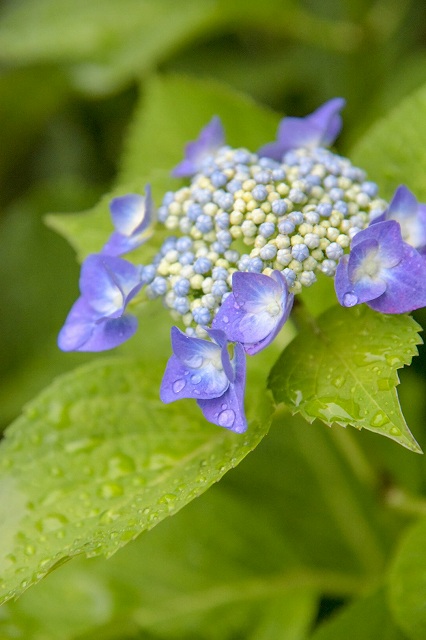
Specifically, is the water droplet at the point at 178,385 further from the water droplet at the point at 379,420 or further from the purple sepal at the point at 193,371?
the water droplet at the point at 379,420

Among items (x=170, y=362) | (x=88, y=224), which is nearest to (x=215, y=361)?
(x=170, y=362)

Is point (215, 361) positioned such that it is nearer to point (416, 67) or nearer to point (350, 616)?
point (350, 616)

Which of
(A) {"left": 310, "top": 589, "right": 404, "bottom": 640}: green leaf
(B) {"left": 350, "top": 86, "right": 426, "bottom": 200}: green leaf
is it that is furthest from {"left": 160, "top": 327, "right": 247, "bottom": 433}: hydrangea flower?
(A) {"left": 310, "top": 589, "right": 404, "bottom": 640}: green leaf

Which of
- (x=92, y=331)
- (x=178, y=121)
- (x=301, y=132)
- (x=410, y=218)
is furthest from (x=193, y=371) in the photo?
(x=178, y=121)

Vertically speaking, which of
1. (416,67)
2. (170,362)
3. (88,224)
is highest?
(416,67)

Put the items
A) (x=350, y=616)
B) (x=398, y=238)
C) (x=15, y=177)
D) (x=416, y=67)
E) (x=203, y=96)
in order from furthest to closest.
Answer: (x=15, y=177) → (x=416, y=67) → (x=203, y=96) → (x=350, y=616) → (x=398, y=238)

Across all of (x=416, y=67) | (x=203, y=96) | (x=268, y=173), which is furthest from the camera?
(x=416, y=67)

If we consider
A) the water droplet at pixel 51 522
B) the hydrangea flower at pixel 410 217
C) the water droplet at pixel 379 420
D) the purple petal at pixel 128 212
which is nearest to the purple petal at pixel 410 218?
the hydrangea flower at pixel 410 217

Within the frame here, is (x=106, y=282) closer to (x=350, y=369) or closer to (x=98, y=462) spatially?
(x=98, y=462)

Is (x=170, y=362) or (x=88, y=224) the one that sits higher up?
A: (x=170, y=362)
